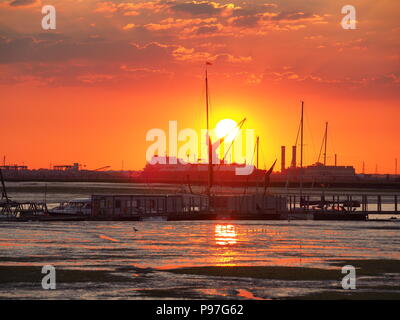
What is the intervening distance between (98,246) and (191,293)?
23.2 meters

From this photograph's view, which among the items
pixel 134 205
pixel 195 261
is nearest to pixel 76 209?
pixel 134 205

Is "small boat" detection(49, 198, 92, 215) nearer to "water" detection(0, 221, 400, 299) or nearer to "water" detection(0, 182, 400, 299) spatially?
"water" detection(0, 221, 400, 299)

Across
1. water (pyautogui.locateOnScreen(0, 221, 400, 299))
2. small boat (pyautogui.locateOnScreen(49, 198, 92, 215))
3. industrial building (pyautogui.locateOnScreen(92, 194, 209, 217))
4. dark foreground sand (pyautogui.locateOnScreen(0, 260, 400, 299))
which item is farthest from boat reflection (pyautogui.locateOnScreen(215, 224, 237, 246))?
small boat (pyautogui.locateOnScreen(49, 198, 92, 215))

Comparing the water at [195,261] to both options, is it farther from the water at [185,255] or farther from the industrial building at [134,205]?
the industrial building at [134,205]

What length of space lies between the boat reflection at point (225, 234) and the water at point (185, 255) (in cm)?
8

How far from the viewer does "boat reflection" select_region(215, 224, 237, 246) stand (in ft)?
210

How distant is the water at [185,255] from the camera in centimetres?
3825

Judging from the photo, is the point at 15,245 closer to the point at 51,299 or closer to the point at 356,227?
the point at 51,299

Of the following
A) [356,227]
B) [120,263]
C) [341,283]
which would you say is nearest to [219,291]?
[341,283]

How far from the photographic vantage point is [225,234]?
72.6 meters

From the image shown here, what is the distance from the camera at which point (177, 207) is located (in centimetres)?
10288

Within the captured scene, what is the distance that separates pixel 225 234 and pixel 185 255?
65.5ft

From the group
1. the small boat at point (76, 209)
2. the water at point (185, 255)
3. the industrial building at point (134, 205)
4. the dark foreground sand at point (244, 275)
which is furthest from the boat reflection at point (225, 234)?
the small boat at point (76, 209)

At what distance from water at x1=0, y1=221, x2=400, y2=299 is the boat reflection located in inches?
3.1
